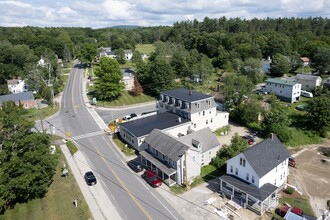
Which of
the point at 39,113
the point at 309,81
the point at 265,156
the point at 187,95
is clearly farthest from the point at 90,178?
the point at 309,81

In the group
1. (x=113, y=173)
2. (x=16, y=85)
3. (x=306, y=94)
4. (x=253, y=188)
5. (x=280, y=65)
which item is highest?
(x=280, y=65)

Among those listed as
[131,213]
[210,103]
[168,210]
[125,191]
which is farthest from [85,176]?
[210,103]

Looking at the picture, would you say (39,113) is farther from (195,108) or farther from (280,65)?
(280,65)

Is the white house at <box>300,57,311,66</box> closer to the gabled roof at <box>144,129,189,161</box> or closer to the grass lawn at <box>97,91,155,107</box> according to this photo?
the grass lawn at <box>97,91,155,107</box>

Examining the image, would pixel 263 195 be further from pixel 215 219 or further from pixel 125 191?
pixel 125 191

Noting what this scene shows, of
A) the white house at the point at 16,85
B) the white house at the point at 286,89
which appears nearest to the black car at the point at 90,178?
the white house at the point at 286,89
